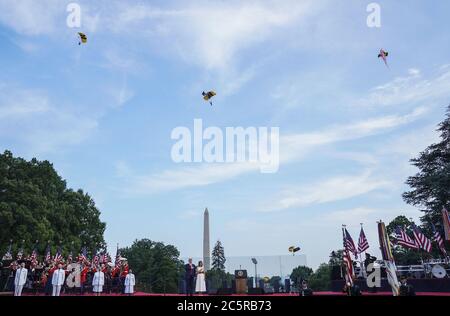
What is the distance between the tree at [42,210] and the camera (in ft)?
123

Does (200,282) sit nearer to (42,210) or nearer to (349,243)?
(349,243)

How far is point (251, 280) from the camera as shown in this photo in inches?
1024

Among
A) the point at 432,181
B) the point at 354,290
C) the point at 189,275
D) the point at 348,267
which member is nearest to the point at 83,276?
the point at 189,275

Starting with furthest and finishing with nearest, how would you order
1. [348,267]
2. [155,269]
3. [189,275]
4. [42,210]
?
[155,269] < [42,210] < [189,275] < [348,267]

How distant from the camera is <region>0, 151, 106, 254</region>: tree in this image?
37562mm

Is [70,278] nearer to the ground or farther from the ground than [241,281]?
farther from the ground

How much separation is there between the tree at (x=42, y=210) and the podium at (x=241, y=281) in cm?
2382

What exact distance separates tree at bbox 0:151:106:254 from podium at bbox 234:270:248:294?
2382 cm

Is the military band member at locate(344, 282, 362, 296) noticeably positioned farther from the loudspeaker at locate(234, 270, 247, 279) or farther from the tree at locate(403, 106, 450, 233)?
the tree at locate(403, 106, 450, 233)

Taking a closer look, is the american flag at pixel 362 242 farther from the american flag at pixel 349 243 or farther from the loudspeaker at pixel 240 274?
the loudspeaker at pixel 240 274

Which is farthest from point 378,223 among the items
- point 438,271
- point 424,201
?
point 424,201

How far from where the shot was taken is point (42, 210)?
3991 cm

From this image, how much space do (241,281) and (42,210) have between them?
25501 mm
